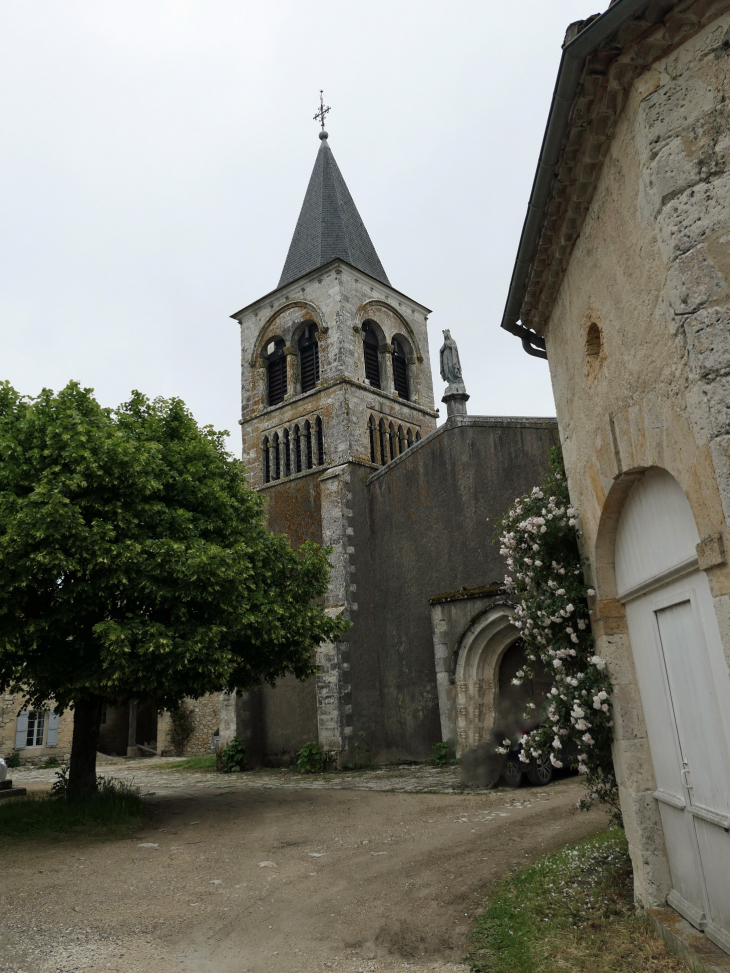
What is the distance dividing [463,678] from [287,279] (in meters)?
16.6

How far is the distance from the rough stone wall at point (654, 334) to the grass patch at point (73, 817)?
7235 millimetres

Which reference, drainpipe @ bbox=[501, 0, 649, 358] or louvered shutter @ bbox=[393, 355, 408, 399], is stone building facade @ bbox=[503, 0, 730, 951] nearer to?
drainpipe @ bbox=[501, 0, 649, 358]

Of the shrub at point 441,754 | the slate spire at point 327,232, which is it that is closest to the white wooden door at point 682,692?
the shrub at point 441,754

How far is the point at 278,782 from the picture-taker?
15.4m

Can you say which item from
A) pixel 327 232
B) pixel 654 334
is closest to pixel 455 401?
pixel 327 232

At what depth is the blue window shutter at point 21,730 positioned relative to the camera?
2361 centimetres

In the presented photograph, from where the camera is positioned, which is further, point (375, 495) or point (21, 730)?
point (21, 730)

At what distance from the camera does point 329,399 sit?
2150 centimetres

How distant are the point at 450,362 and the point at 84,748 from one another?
12434 mm

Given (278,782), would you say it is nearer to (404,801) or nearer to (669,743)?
(404,801)

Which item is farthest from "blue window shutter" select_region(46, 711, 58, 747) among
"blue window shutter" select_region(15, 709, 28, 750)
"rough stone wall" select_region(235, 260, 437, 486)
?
"rough stone wall" select_region(235, 260, 437, 486)

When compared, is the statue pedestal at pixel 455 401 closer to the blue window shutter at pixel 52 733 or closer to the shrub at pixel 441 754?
the shrub at pixel 441 754

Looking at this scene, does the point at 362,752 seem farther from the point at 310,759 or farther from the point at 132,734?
the point at 132,734

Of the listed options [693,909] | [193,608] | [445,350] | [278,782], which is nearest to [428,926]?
[693,909]
